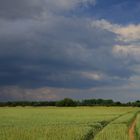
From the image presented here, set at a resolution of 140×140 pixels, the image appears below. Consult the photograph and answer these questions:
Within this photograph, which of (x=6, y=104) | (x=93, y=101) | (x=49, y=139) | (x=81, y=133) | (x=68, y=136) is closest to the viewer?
(x=49, y=139)

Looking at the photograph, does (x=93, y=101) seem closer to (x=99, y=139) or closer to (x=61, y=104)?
(x=61, y=104)

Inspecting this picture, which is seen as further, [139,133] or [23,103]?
[23,103]

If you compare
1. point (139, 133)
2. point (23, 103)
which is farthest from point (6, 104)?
point (139, 133)

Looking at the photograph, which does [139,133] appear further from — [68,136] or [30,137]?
[30,137]

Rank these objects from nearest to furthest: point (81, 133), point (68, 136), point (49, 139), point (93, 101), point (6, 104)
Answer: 1. point (49, 139)
2. point (68, 136)
3. point (81, 133)
4. point (6, 104)
5. point (93, 101)

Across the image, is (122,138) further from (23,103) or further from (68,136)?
(23,103)

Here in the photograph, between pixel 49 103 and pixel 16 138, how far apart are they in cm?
13270

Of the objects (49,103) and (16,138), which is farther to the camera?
(49,103)

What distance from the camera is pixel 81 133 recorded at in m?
25.6

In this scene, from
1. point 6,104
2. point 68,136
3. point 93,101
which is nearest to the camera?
point 68,136

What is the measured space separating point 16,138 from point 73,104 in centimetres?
12869

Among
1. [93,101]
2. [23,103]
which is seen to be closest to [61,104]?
[23,103]

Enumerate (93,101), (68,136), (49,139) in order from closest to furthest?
(49,139)
(68,136)
(93,101)

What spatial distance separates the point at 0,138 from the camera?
2236 centimetres
